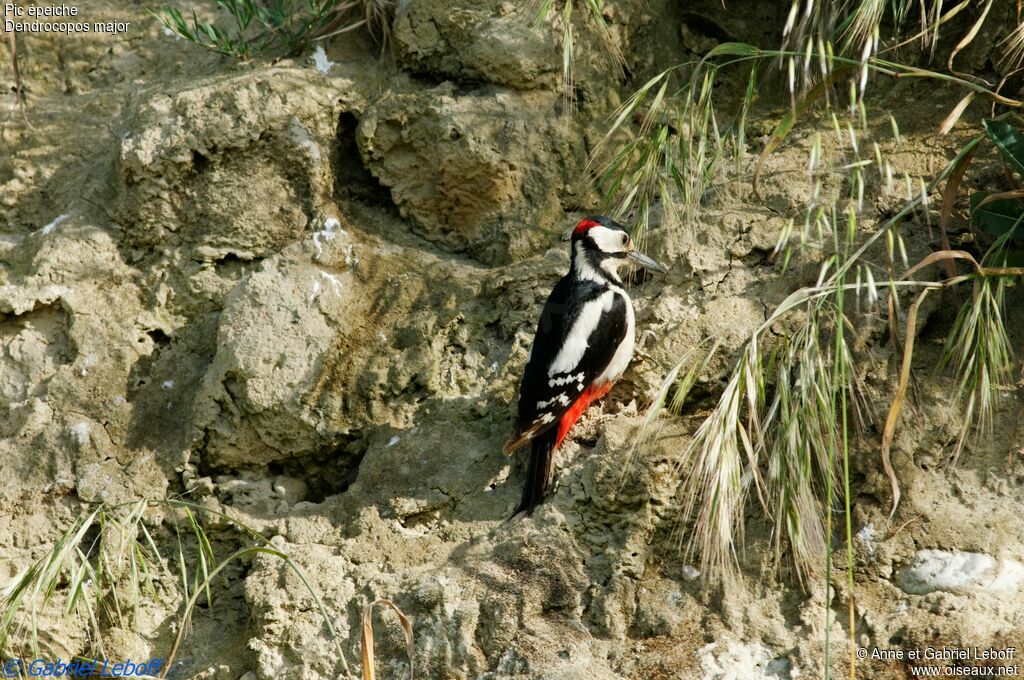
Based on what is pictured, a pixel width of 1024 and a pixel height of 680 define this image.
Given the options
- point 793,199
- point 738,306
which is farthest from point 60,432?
point 793,199

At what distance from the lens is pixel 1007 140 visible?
334 cm

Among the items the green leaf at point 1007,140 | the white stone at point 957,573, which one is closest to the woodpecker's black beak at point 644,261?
the green leaf at point 1007,140

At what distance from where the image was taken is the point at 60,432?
12.9ft

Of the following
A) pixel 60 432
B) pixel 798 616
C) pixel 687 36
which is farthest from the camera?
pixel 687 36

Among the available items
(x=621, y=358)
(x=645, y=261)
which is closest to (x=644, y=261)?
(x=645, y=261)

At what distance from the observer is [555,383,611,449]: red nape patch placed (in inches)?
147

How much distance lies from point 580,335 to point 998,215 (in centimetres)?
146

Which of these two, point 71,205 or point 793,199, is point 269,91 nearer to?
point 71,205

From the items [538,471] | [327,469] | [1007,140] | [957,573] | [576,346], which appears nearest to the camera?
[957,573]

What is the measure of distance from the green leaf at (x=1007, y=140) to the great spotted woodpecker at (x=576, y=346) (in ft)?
4.11

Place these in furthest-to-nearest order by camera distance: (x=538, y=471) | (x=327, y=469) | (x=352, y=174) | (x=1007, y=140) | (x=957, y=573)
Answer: (x=352, y=174), (x=327, y=469), (x=538, y=471), (x=1007, y=140), (x=957, y=573)

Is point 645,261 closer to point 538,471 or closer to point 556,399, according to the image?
point 556,399

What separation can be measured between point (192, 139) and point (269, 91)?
38 cm

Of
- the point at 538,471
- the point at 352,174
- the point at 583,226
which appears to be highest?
the point at 352,174
